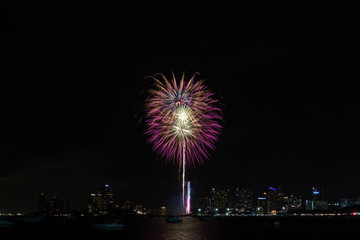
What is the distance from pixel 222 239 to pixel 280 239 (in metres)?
10.8

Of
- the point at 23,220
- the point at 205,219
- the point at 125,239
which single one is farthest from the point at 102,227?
the point at 205,219

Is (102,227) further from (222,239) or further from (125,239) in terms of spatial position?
(222,239)

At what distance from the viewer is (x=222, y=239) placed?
73.3 meters

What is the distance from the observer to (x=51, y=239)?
70.3 meters

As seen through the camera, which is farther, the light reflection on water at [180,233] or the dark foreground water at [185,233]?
the dark foreground water at [185,233]

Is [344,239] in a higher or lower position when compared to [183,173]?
lower

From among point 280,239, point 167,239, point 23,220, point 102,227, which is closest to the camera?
point 167,239

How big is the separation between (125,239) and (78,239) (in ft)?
26.5

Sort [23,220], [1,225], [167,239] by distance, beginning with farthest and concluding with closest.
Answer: [23,220] → [1,225] → [167,239]

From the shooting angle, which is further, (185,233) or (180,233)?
(185,233)

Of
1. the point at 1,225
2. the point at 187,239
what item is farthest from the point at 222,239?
the point at 1,225

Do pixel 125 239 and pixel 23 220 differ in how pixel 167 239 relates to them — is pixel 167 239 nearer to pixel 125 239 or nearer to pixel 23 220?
pixel 125 239

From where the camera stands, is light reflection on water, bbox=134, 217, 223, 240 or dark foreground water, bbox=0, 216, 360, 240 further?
dark foreground water, bbox=0, 216, 360, 240

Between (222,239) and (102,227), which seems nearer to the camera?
(222,239)
